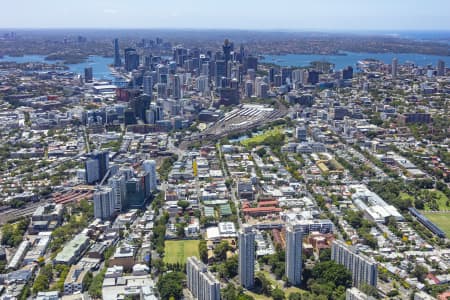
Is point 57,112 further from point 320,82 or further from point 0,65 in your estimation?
point 0,65

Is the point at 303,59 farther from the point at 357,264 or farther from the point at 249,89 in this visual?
the point at 357,264

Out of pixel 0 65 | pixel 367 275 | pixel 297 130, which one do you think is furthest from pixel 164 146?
pixel 0 65

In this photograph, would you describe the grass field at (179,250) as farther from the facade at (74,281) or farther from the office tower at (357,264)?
the office tower at (357,264)

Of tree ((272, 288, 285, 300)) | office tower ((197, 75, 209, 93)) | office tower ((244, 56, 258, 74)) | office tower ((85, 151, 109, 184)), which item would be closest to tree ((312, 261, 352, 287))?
tree ((272, 288, 285, 300))

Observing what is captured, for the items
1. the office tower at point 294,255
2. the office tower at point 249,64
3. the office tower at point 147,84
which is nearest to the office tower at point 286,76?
the office tower at point 249,64

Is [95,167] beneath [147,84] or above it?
beneath

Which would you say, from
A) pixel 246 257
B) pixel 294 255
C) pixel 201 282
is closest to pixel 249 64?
pixel 294 255

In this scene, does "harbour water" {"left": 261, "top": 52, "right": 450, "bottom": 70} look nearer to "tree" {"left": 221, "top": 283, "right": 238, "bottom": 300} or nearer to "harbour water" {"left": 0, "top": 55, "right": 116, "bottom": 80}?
"harbour water" {"left": 0, "top": 55, "right": 116, "bottom": 80}
